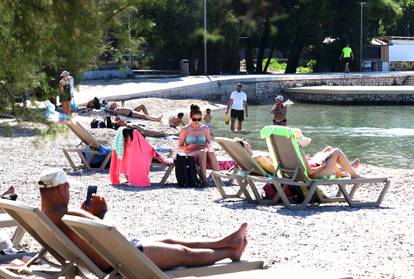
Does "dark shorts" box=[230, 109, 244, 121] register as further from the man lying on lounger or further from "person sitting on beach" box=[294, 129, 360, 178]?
the man lying on lounger

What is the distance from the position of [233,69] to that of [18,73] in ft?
156

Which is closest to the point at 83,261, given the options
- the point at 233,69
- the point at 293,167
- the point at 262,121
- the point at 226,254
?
the point at 226,254

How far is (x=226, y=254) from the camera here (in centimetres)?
602

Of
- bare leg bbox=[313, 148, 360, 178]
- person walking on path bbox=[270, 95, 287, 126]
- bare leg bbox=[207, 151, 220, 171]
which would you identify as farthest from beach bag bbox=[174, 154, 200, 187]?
person walking on path bbox=[270, 95, 287, 126]

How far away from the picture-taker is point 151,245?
227 inches

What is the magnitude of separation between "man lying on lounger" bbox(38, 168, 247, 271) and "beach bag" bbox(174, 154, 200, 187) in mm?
6148

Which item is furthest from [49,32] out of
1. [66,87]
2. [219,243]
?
[219,243]

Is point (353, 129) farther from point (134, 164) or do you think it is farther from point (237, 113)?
point (134, 164)

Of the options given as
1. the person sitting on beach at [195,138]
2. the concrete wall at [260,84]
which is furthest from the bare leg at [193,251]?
the concrete wall at [260,84]

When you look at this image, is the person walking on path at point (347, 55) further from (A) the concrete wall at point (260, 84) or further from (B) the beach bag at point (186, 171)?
(B) the beach bag at point (186, 171)

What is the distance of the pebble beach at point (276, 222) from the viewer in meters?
7.44

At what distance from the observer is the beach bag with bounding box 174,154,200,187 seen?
12203 mm

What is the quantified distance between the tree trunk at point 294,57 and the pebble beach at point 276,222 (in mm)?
38016

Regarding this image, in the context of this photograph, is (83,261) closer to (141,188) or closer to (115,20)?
(115,20)
